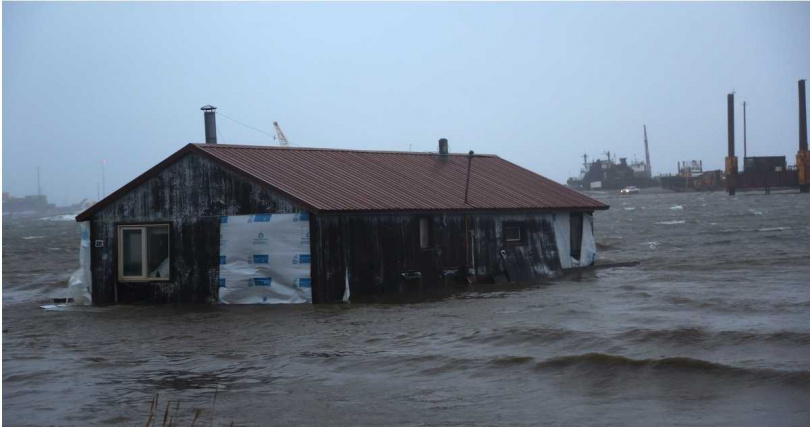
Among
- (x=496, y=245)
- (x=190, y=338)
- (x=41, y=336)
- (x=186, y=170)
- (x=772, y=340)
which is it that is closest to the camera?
(x=772, y=340)

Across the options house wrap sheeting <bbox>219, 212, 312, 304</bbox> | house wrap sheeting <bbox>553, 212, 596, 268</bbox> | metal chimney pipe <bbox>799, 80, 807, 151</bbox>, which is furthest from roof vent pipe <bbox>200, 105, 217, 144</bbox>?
metal chimney pipe <bbox>799, 80, 807, 151</bbox>

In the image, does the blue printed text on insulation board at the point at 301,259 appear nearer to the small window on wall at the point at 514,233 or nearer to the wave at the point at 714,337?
the small window on wall at the point at 514,233

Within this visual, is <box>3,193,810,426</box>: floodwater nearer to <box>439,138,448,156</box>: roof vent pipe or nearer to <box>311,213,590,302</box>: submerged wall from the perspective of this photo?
<box>311,213,590,302</box>: submerged wall

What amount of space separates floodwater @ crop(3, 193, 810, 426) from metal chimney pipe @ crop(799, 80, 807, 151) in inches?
3466

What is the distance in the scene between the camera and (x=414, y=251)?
21453mm

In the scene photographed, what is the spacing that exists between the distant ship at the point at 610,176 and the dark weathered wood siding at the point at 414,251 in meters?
142

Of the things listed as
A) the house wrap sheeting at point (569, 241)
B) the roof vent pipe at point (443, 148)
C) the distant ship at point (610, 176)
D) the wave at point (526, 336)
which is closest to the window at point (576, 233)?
the house wrap sheeting at point (569, 241)

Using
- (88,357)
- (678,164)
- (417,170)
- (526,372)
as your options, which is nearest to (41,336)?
(88,357)

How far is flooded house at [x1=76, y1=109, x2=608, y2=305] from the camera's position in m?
19.5

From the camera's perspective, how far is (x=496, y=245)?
23547 millimetres

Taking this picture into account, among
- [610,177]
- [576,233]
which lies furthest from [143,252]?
[610,177]

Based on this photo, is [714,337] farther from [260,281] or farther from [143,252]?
[143,252]

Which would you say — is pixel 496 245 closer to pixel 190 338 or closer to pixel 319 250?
pixel 319 250

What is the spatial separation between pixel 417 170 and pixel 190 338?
1123 centimetres
